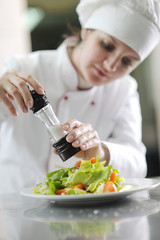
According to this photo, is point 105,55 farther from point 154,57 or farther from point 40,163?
point 154,57

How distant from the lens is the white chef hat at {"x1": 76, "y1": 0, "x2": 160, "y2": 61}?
164 cm

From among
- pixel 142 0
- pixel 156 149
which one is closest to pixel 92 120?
pixel 142 0

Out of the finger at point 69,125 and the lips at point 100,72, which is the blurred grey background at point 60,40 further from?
the finger at point 69,125

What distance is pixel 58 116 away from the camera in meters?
1.85

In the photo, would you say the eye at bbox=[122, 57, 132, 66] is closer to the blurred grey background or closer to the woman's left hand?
the woman's left hand

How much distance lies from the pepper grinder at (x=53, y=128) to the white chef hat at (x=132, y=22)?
0.71m

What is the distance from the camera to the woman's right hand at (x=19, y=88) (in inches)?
41.2

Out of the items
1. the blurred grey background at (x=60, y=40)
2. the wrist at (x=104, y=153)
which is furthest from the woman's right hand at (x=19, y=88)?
the blurred grey background at (x=60, y=40)

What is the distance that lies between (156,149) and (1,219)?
457cm

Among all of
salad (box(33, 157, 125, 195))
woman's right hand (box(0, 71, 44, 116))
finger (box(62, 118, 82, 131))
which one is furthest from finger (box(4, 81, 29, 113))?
salad (box(33, 157, 125, 195))

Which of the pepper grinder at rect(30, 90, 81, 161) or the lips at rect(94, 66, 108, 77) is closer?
the pepper grinder at rect(30, 90, 81, 161)

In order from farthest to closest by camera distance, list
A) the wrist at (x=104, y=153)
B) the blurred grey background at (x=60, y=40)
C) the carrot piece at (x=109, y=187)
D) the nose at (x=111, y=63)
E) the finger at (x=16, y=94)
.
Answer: the blurred grey background at (x=60, y=40) < the nose at (x=111, y=63) < the wrist at (x=104, y=153) < the finger at (x=16, y=94) < the carrot piece at (x=109, y=187)

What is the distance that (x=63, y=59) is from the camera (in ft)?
6.16

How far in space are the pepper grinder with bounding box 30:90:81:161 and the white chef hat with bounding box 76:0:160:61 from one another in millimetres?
713
